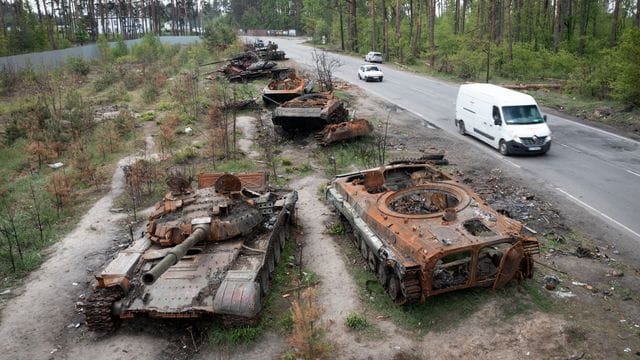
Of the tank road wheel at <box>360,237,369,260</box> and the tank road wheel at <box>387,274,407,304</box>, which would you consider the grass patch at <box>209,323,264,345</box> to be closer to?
the tank road wheel at <box>387,274,407,304</box>

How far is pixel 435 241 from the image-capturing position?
8.49m

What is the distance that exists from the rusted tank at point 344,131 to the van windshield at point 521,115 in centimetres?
477

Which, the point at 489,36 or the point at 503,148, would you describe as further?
the point at 489,36

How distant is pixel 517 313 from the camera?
27.8 ft

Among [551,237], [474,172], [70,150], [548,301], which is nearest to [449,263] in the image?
[548,301]

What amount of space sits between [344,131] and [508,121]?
5.52 metres

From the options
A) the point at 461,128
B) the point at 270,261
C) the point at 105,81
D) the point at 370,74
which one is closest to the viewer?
the point at 270,261

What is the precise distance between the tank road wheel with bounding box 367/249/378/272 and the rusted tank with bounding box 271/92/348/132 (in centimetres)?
980

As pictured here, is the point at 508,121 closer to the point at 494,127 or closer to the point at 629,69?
the point at 494,127

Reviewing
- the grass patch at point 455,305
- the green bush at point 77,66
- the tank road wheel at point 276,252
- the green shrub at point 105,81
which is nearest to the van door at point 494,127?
the grass patch at point 455,305

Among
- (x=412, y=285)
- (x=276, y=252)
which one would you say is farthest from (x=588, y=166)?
(x=276, y=252)

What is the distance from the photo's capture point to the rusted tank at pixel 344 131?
18562mm

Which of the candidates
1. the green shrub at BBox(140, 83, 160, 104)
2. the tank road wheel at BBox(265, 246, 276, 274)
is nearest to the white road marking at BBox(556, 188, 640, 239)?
the tank road wheel at BBox(265, 246, 276, 274)

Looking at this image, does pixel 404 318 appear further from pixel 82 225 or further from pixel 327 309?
pixel 82 225
